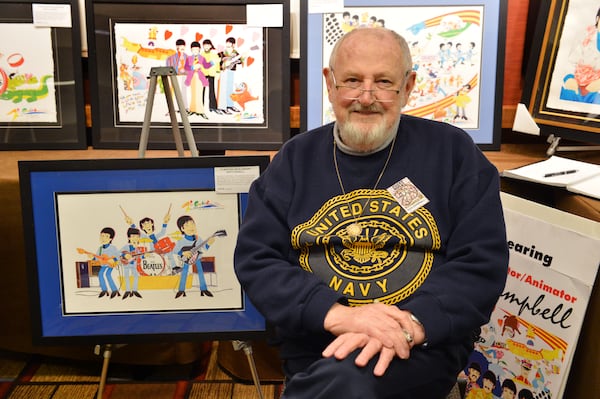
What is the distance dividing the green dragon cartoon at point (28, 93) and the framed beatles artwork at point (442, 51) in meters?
1.01

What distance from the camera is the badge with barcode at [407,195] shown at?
1.41m

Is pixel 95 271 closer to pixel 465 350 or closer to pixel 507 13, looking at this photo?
pixel 465 350

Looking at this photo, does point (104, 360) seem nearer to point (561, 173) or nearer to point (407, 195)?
point (407, 195)

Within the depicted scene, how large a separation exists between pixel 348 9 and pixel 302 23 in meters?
0.18

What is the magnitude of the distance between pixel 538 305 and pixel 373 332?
73cm

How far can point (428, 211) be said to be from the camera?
1.40 meters

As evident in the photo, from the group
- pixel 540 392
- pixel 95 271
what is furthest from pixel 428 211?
pixel 95 271

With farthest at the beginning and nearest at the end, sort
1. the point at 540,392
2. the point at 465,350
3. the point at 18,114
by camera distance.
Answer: the point at 18,114
the point at 540,392
the point at 465,350

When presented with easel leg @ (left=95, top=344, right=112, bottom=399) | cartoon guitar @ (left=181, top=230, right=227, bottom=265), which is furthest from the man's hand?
easel leg @ (left=95, top=344, right=112, bottom=399)

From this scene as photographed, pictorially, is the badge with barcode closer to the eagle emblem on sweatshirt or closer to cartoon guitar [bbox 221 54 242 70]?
the eagle emblem on sweatshirt

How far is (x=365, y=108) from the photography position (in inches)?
57.1

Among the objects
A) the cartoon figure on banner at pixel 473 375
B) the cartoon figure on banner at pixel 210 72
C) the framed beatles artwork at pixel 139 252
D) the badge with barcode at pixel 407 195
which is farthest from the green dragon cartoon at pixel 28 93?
the cartoon figure on banner at pixel 473 375

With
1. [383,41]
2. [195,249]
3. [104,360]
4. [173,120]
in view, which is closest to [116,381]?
[104,360]

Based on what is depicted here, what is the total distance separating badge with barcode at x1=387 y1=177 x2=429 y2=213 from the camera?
1409mm
